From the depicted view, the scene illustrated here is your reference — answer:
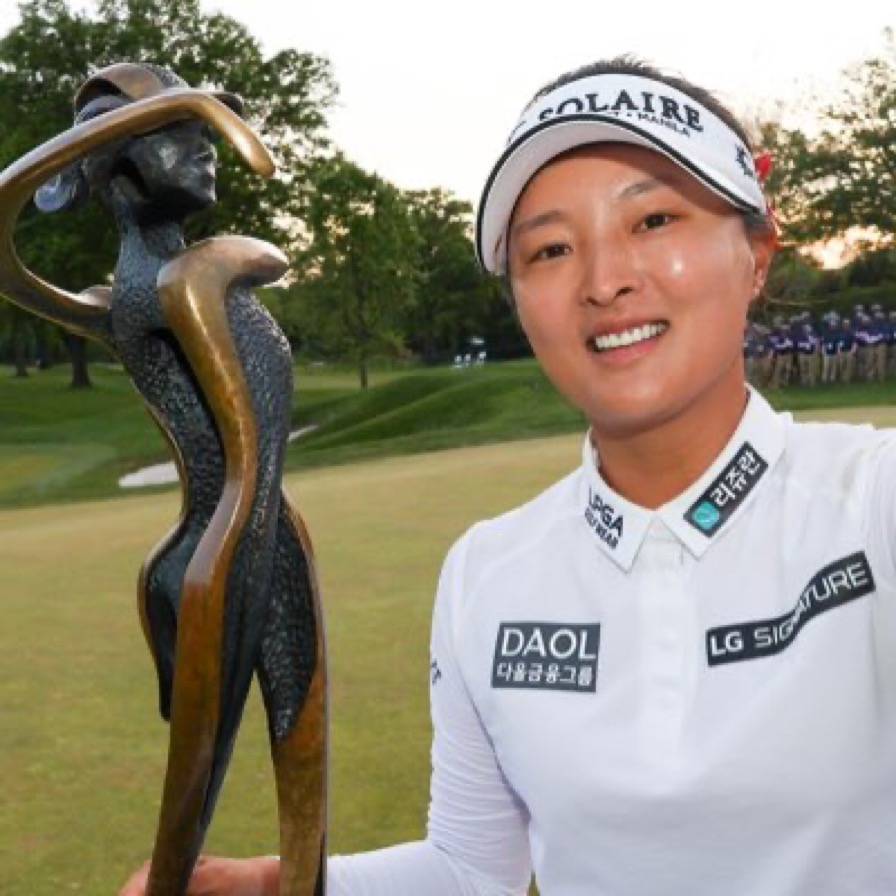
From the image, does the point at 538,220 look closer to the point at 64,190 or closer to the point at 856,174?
the point at 64,190

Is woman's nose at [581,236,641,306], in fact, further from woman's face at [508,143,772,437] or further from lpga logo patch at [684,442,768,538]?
lpga logo patch at [684,442,768,538]

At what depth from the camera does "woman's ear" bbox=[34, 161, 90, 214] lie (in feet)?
5.10

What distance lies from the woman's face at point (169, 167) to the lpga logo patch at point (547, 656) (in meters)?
0.58

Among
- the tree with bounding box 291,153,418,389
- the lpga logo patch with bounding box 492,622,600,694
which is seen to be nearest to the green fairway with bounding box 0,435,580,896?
the lpga logo patch with bounding box 492,622,600,694

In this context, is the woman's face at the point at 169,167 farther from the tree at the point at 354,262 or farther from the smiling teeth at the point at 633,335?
the tree at the point at 354,262

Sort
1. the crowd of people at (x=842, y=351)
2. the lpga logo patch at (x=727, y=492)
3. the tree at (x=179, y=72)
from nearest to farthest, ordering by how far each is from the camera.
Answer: the lpga logo patch at (x=727, y=492)
the crowd of people at (x=842, y=351)
the tree at (x=179, y=72)

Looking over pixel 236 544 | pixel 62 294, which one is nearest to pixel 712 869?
pixel 236 544

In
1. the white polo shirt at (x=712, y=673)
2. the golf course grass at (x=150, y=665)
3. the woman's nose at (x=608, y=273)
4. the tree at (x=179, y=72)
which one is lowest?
the golf course grass at (x=150, y=665)

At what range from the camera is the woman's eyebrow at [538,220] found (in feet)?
4.60

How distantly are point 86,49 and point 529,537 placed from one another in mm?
24272

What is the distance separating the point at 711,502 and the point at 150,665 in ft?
11.1

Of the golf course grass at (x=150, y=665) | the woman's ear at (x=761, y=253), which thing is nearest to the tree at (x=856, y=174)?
the golf course grass at (x=150, y=665)

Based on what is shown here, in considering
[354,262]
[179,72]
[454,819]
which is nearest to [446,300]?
[354,262]

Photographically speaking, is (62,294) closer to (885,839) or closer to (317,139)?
(885,839)
